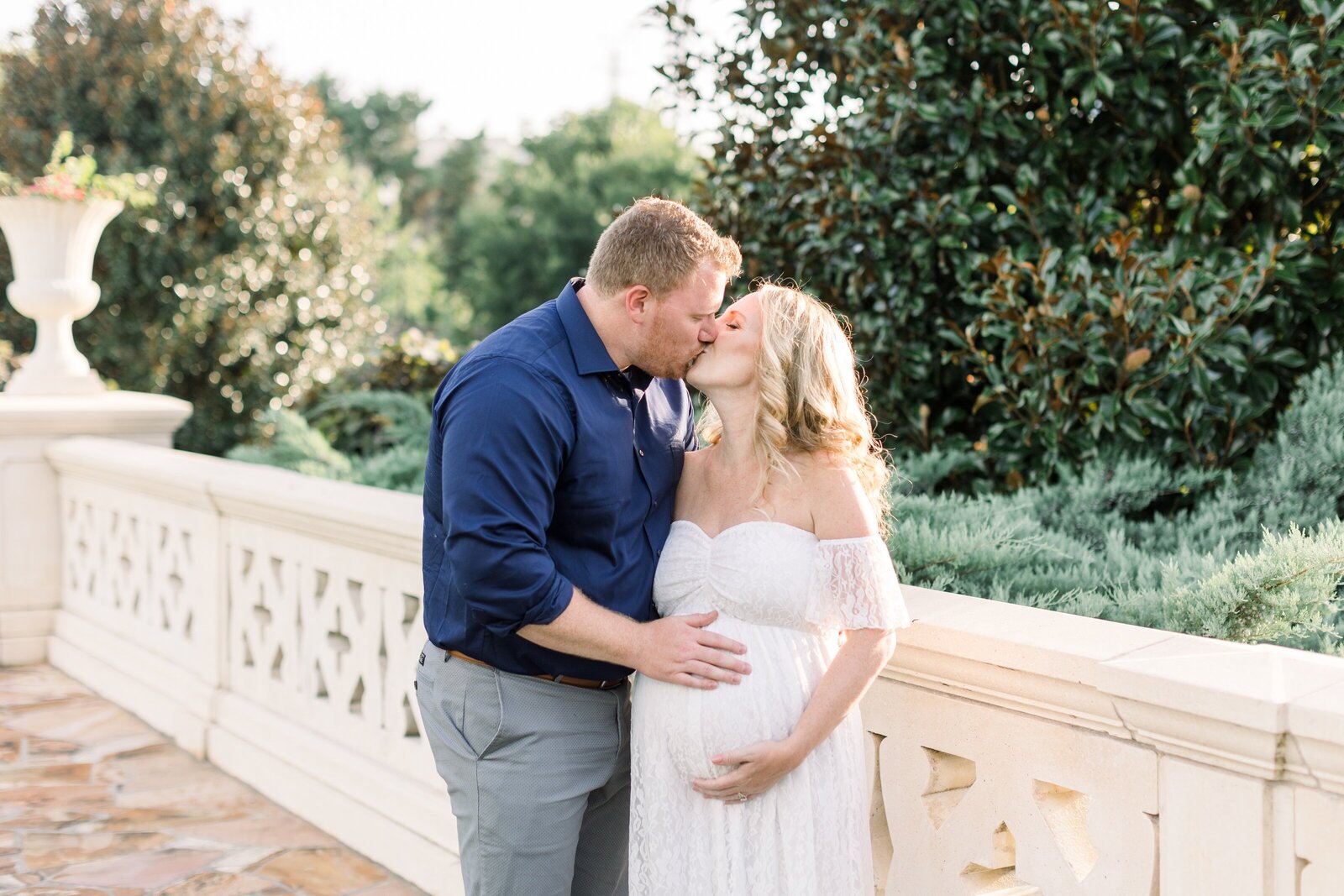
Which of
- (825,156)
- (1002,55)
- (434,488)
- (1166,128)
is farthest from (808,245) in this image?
(434,488)

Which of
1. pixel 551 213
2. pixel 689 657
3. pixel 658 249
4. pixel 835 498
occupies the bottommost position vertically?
pixel 689 657

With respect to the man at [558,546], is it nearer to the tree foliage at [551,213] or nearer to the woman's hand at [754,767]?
the woman's hand at [754,767]

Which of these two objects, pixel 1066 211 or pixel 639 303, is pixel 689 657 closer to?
pixel 639 303

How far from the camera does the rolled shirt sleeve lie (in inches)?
86.0

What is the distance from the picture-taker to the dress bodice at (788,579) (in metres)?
2.19

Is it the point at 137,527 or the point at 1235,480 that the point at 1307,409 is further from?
the point at 137,527

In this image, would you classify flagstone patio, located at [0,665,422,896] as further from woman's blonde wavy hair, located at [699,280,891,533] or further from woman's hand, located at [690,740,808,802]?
woman's blonde wavy hair, located at [699,280,891,533]

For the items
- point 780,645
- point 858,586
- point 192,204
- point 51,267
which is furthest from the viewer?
point 192,204

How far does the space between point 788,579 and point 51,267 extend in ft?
19.9

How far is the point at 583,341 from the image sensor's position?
242 centimetres

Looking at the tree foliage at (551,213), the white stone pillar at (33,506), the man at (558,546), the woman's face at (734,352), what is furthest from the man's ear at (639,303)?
the tree foliage at (551,213)

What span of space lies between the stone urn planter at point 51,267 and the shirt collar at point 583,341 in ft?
17.4

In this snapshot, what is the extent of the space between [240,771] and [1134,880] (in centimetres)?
377

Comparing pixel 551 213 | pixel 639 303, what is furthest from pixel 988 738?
pixel 551 213
